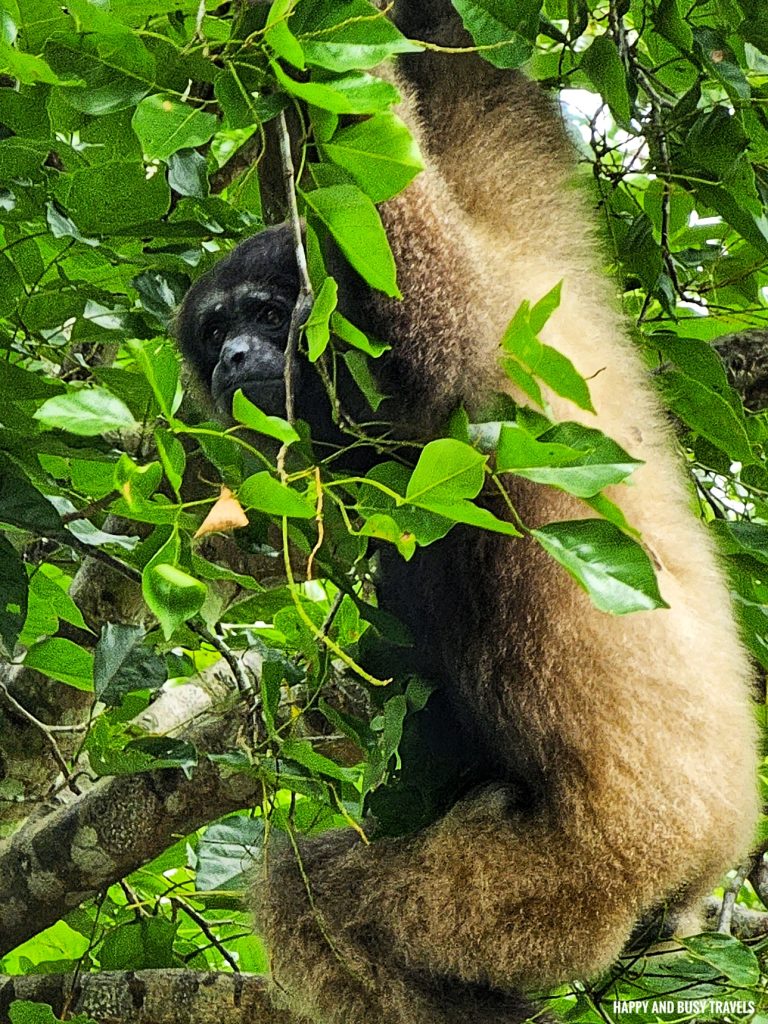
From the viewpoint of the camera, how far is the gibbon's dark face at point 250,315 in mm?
3068

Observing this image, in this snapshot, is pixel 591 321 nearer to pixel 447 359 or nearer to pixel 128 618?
pixel 447 359

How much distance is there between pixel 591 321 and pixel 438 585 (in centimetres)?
80

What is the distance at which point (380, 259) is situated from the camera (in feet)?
6.04

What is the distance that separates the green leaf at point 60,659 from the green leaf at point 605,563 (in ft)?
4.89

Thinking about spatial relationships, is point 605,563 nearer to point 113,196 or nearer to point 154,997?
point 113,196

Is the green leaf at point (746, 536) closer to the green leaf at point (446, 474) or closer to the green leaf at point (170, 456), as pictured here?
the green leaf at point (446, 474)

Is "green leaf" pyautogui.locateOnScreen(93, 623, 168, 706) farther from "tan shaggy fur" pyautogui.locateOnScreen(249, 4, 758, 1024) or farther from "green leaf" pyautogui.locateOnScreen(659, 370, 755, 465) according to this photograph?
"green leaf" pyautogui.locateOnScreen(659, 370, 755, 465)

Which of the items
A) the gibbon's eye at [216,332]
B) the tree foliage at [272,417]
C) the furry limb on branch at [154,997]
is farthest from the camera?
the gibbon's eye at [216,332]

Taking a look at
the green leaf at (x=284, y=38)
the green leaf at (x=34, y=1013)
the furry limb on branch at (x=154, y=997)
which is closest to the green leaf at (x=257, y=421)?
the green leaf at (x=284, y=38)

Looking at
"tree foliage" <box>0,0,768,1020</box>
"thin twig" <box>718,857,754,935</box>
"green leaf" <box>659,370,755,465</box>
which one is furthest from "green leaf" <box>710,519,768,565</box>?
Answer: "thin twig" <box>718,857,754,935</box>

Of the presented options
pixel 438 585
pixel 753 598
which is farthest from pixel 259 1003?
pixel 753 598

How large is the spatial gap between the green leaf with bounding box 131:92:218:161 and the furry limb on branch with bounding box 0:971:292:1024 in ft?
8.05

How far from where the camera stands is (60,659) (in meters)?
2.89

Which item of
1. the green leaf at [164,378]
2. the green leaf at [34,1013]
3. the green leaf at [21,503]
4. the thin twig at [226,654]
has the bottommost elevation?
the green leaf at [34,1013]
